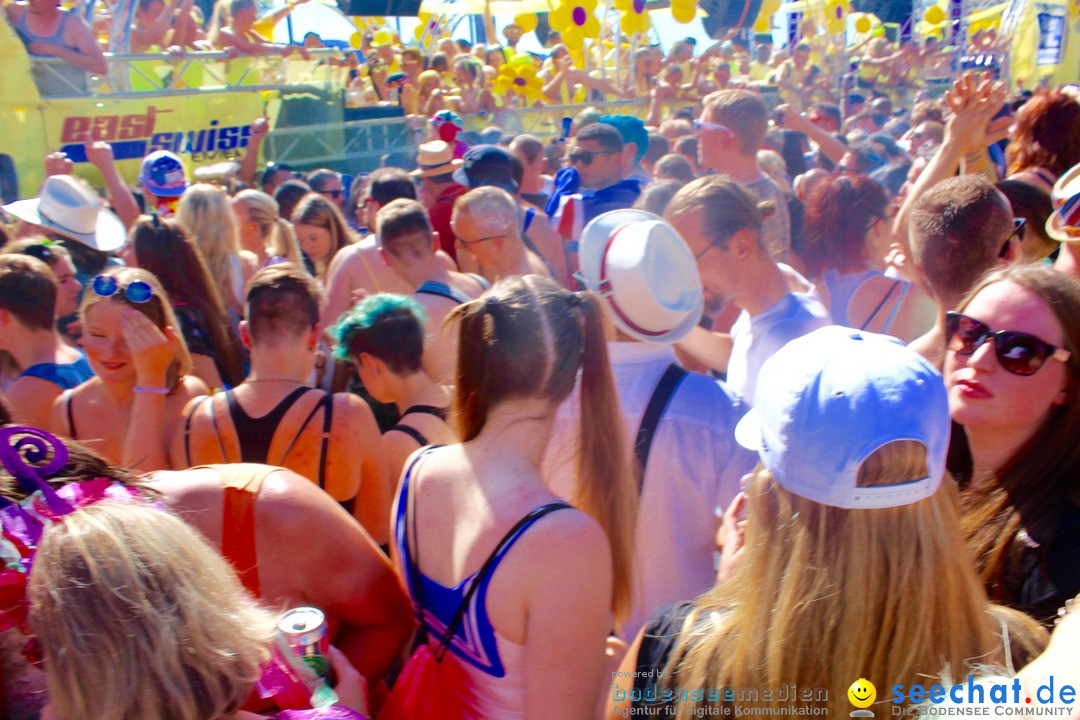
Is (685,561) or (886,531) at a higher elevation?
(886,531)

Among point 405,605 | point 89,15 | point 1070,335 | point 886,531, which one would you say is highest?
point 89,15

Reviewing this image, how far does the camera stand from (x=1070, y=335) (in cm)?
178

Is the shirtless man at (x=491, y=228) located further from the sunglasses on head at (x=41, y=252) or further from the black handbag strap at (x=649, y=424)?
the black handbag strap at (x=649, y=424)

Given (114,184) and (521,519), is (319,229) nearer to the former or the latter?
(114,184)

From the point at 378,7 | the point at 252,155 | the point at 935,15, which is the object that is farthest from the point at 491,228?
the point at 935,15

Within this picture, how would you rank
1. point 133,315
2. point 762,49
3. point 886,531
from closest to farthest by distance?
point 886,531 < point 133,315 < point 762,49

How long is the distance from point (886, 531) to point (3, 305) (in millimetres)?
3196

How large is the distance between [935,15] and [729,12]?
8664 millimetres

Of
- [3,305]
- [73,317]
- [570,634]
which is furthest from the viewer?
[73,317]

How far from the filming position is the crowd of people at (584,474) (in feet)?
4.03

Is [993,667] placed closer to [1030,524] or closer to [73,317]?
[1030,524]

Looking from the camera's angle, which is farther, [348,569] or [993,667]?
[348,569]

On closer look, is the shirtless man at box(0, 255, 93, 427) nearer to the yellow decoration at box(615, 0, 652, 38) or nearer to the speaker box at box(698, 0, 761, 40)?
the yellow decoration at box(615, 0, 652, 38)

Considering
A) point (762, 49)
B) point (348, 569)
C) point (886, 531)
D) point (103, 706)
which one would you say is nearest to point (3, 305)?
point (348, 569)
